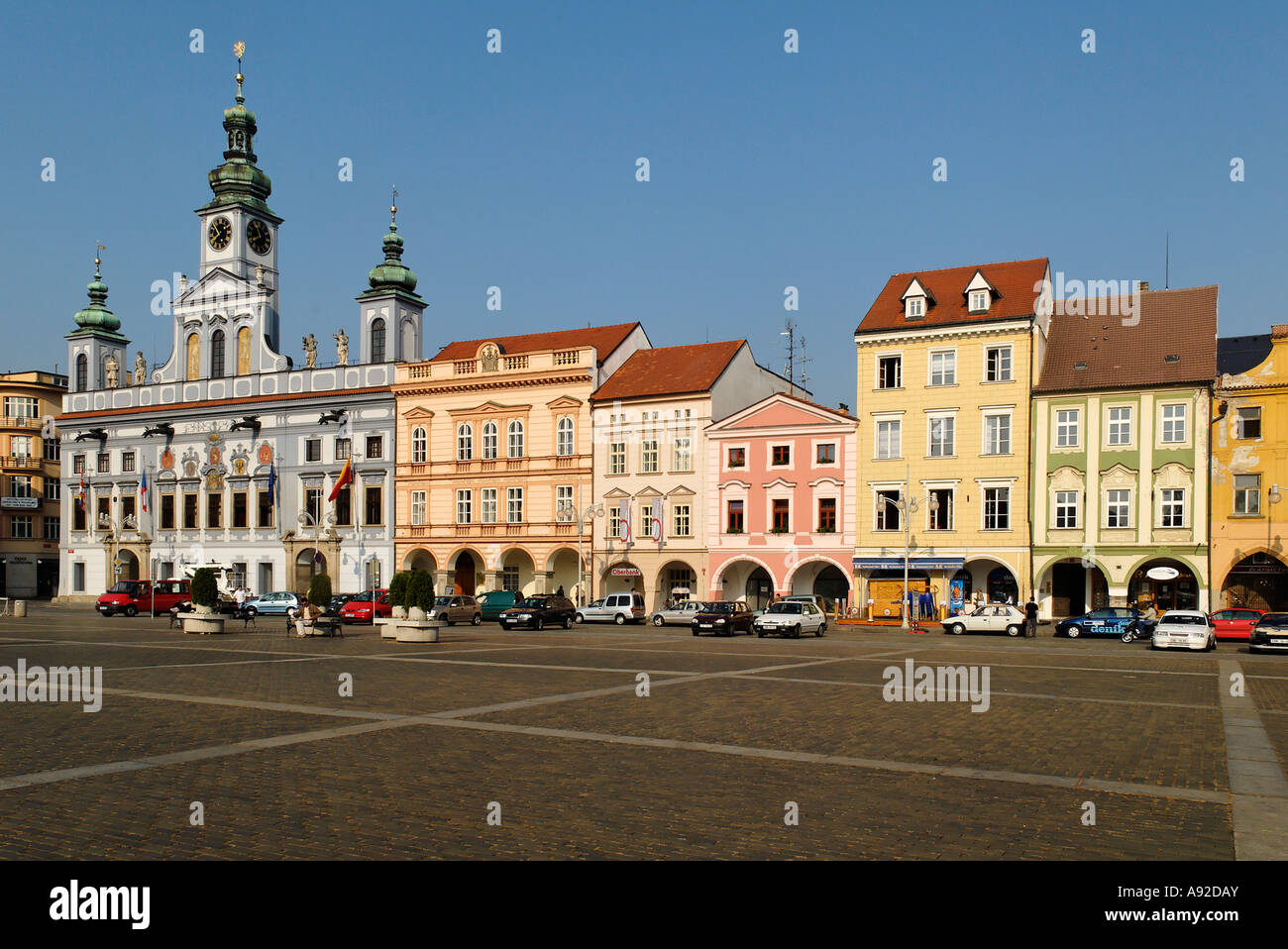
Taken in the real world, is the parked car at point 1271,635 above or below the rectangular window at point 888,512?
below

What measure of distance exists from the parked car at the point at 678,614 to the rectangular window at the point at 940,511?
11.7 m

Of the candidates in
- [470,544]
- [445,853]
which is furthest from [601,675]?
[470,544]

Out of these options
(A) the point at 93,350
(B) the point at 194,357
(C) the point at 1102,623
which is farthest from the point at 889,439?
(A) the point at 93,350

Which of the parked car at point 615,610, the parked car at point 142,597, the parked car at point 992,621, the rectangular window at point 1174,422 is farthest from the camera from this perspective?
the parked car at point 142,597

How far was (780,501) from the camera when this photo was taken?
56438mm

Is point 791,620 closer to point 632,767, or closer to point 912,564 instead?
point 912,564

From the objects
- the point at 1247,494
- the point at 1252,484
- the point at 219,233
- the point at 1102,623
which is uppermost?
the point at 219,233

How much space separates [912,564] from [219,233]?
162 ft

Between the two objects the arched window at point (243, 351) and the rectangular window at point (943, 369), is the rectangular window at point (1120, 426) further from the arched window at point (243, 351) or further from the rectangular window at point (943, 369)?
the arched window at point (243, 351)

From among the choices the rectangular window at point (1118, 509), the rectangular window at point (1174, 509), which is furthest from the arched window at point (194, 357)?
the rectangular window at point (1174, 509)

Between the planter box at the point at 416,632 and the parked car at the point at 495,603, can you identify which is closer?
the planter box at the point at 416,632

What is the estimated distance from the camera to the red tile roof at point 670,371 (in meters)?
59.2

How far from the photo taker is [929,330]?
53406 millimetres
